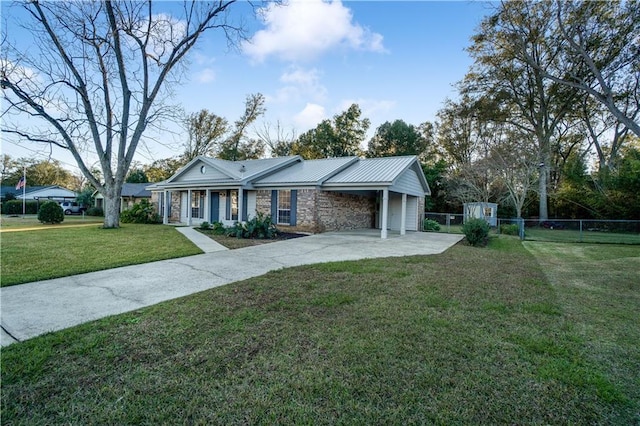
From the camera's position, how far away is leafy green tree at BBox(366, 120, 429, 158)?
3394cm

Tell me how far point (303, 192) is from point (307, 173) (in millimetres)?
1524

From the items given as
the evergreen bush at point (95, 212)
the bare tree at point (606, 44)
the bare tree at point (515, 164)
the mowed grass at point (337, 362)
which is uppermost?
the bare tree at point (606, 44)

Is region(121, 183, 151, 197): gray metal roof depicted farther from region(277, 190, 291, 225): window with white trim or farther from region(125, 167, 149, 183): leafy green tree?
region(277, 190, 291, 225): window with white trim

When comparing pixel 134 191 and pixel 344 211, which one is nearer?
pixel 344 211

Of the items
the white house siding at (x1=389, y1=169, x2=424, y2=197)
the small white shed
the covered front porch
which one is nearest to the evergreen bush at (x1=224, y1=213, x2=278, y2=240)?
the covered front porch

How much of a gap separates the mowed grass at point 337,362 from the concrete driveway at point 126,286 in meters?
0.47

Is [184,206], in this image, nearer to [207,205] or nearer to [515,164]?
[207,205]

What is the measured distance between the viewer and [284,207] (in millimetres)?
14594

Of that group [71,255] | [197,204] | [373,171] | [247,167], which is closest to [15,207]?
[197,204]

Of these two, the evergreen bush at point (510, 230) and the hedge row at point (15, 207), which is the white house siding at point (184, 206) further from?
the hedge row at point (15, 207)

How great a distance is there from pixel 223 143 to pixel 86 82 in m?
20.8

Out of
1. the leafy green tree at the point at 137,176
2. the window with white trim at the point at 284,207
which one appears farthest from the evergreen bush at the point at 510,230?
the leafy green tree at the point at 137,176

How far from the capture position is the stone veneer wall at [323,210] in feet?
45.2

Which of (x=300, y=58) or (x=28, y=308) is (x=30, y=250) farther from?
(x=300, y=58)
